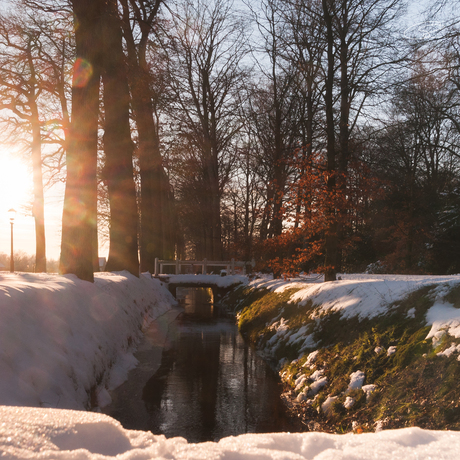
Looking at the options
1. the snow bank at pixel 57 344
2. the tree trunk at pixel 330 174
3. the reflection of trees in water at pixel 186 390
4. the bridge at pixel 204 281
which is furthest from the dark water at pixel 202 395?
the bridge at pixel 204 281

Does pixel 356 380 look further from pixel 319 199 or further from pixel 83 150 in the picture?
pixel 83 150

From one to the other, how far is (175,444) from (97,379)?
4103 mm

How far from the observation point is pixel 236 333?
12695 mm

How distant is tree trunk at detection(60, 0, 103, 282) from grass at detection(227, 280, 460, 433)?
5118mm

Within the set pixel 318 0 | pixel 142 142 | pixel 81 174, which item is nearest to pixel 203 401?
pixel 81 174

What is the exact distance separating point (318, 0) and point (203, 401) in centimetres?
1152

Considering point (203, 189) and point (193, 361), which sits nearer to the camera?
point (193, 361)

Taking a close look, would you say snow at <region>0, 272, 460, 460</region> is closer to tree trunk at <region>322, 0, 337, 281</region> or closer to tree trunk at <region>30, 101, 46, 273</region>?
tree trunk at <region>322, 0, 337, 281</region>

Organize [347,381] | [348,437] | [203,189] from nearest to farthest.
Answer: [348,437]
[347,381]
[203,189]

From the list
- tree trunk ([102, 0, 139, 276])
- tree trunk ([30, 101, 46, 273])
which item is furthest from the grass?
tree trunk ([30, 101, 46, 273])

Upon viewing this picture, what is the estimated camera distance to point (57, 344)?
519 centimetres

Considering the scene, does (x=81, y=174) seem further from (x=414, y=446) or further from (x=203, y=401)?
(x=414, y=446)

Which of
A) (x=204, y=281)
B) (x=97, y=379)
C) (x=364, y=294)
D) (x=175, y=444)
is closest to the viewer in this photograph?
(x=175, y=444)

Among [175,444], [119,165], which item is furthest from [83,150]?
[175,444]
